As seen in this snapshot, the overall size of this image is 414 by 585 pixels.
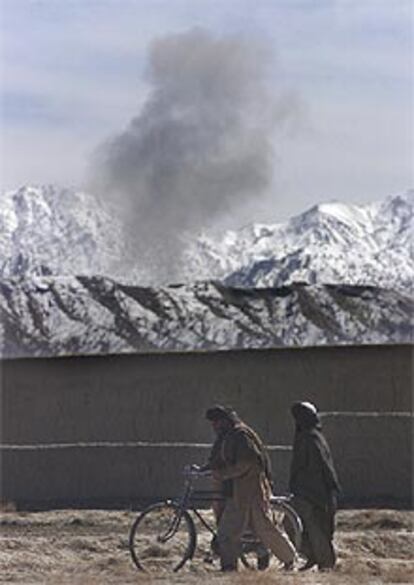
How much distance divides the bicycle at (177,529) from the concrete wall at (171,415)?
10.7 metres

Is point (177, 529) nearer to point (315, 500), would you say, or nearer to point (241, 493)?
point (241, 493)

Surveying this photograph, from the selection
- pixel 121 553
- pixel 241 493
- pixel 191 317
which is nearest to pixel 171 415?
pixel 121 553

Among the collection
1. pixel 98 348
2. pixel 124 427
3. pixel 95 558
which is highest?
pixel 98 348

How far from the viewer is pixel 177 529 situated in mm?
19344

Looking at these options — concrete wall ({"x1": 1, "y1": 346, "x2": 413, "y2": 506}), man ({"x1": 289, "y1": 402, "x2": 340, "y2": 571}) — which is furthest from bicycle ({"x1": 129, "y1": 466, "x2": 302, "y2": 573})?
concrete wall ({"x1": 1, "y1": 346, "x2": 413, "y2": 506})

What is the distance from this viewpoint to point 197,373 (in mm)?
32406

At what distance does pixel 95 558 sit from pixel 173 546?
82.5 inches

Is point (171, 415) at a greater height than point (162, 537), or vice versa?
point (171, 415)

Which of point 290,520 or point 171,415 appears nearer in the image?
point 290,520

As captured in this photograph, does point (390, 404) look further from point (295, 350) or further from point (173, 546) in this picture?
point (173, 546)

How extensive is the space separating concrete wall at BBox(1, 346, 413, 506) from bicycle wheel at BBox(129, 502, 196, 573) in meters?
10.6

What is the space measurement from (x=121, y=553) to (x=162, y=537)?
2.65 metres

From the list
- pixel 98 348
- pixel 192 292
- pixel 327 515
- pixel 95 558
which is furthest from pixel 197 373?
pixel 192 292

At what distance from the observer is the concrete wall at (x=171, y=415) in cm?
3064
